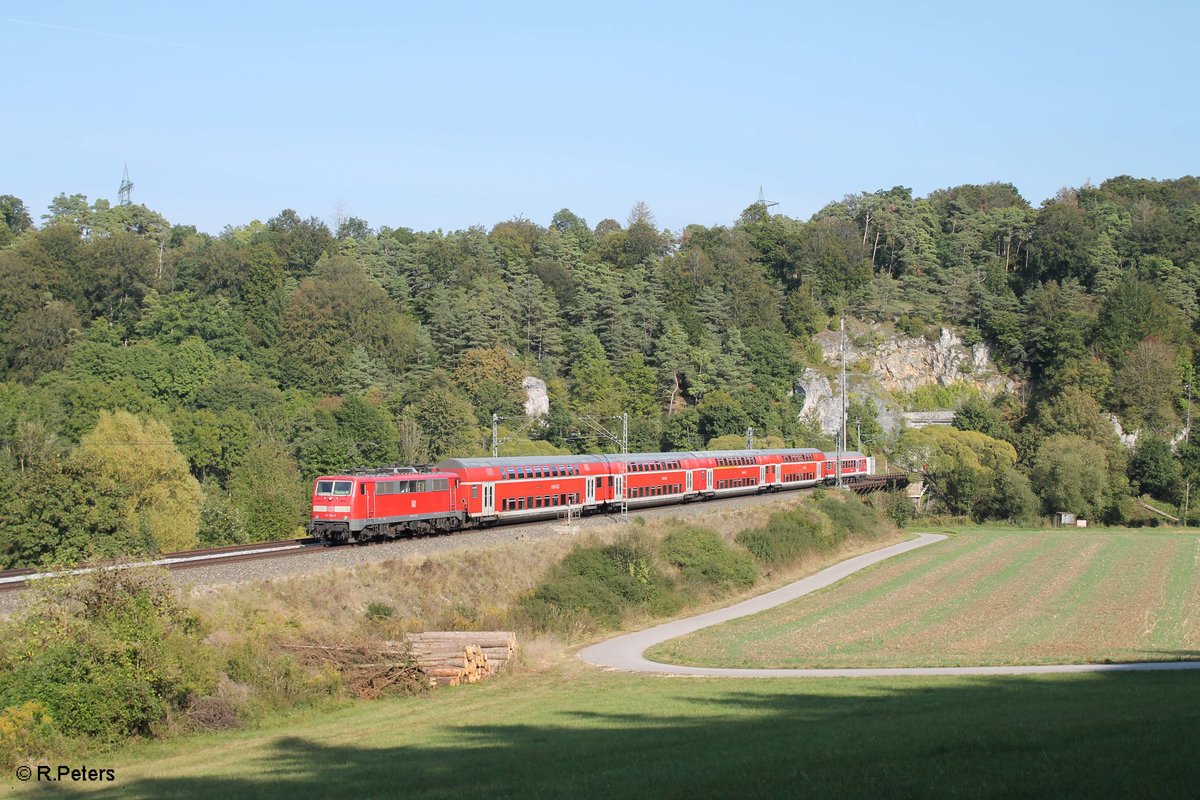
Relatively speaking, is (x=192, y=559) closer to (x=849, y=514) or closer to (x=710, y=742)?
(x=710, y=742)

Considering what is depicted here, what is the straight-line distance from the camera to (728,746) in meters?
17.4

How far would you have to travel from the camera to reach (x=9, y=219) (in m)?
175

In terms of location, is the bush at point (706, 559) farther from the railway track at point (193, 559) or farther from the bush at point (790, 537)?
the railway track at point (193, 559)

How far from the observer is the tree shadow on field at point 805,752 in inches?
527

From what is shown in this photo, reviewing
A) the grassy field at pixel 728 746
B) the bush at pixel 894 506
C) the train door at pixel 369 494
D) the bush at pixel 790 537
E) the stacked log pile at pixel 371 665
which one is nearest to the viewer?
the grassy field at pixel 728 746

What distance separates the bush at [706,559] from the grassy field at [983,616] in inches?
162

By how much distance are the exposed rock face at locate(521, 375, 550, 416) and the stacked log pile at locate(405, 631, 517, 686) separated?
87.0 metres

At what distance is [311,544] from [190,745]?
851 inches

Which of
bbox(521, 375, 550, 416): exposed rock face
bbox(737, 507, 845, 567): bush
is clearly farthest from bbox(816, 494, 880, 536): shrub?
bbox(521, 375, 550, 416): exposed rock face

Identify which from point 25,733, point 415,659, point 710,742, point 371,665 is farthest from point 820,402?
point 25,733

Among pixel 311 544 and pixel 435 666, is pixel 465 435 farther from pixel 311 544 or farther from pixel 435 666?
pixel 435 666

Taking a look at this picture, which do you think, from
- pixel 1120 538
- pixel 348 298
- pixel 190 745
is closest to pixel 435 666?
pixel 190 745

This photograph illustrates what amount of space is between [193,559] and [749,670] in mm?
18798

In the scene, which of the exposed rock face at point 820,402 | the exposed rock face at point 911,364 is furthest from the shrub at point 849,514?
the exposed rock face at point 911,364
